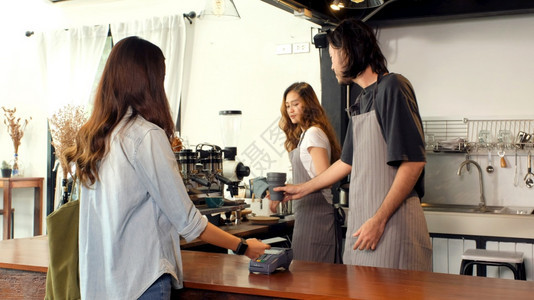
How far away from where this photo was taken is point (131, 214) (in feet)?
5.72

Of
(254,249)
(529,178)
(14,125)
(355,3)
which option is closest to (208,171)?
(355,3)

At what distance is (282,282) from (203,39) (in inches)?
163

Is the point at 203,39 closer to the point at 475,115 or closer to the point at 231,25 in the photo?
the point at 231,25

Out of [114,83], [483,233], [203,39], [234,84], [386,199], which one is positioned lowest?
[483,233]

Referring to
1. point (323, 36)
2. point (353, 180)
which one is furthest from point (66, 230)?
point (323, 36)

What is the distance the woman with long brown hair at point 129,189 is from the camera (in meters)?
1.73

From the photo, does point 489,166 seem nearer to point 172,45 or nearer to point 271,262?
point 271,262

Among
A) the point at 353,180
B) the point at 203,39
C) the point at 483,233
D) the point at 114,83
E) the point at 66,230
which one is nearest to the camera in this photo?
the point at 114,83

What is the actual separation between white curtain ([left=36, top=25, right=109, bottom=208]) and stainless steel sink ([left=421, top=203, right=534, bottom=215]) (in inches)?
142

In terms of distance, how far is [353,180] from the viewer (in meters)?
2.46

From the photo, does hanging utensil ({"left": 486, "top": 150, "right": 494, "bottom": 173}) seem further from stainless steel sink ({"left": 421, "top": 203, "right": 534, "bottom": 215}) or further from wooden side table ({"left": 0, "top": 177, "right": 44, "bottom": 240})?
wooden side table ({"left": 0, "top": 177, "right": 44, "bottom": 240})

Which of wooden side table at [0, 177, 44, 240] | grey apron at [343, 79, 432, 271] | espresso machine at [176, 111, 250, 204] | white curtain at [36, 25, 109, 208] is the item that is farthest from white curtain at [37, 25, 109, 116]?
grey apron at [343, 79, 432, 271]

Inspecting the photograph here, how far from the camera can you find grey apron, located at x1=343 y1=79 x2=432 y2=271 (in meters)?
2.30

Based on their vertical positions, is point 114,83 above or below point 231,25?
below
